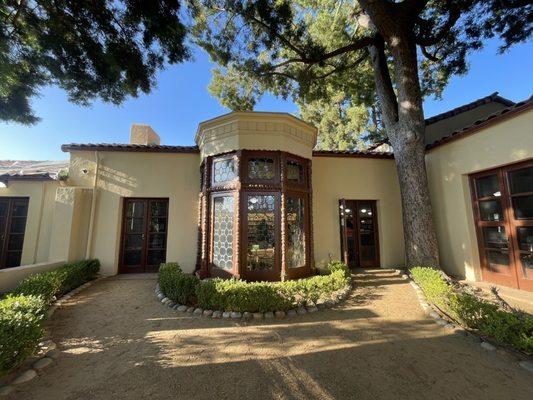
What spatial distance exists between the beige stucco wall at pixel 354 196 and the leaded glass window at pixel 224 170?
2.94 meters

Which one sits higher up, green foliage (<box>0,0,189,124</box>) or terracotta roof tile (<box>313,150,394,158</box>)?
green foliage (<box>0,0,189,124</box>)

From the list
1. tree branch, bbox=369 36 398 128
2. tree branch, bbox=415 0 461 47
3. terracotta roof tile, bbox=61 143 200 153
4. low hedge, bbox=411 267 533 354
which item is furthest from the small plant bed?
tree branch, bbox=415 0 461 47

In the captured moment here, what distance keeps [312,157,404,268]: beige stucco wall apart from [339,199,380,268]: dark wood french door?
180 millimetres

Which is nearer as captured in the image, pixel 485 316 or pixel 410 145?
pixel 485 316

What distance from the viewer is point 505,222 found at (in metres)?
5.49

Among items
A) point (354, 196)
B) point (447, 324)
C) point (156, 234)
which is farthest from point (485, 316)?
point (156, 234)

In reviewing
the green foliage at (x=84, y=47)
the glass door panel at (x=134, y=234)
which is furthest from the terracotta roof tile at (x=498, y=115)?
the glass door panel at (x=134, y=234)

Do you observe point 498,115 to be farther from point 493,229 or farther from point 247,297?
point 247,297

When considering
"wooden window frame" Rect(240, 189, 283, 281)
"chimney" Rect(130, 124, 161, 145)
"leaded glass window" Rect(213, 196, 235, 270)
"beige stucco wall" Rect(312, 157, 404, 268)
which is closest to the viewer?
"wooden window frame" Rect(240, 189, 283, 281)

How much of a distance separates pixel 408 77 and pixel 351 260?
575 cm

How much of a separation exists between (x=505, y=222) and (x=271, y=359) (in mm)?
6155

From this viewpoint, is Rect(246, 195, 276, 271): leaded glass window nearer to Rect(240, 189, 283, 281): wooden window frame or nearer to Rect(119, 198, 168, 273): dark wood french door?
Rect(240, 189, 283, 281): wooden window frame

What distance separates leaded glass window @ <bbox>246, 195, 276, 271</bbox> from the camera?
236 inches

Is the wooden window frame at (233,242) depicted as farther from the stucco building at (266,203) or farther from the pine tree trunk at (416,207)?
the pine tree trunk at (416,207)
